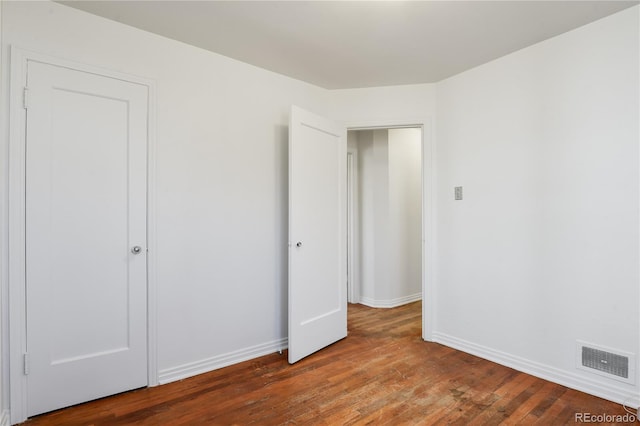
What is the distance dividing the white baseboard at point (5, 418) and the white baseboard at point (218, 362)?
2.45ft

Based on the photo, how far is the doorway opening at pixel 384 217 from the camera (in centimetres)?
428

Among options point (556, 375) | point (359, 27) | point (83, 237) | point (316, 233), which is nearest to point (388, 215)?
point (316, 233)

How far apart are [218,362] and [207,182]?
52.4 inches

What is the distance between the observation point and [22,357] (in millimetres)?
1887

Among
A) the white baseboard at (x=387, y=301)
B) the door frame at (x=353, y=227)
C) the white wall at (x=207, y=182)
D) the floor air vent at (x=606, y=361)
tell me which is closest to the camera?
the floor air vent at (x=606, y=361)

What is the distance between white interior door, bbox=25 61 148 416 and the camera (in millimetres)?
1926

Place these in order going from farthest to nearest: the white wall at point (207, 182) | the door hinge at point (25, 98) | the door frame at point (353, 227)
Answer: the door frame at point (353, 227)
the white wall at point (207, 182)
the door hinge at point (25, 98)

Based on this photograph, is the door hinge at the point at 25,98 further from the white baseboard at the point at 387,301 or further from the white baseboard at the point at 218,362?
the white baseboard at the point at 387,301

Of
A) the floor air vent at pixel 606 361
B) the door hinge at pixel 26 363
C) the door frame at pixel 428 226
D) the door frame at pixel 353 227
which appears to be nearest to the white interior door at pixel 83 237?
the door hinge at pixel 26 363

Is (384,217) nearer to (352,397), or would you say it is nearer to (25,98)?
(352,397)

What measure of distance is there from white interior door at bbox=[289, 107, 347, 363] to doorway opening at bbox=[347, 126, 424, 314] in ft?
3.93

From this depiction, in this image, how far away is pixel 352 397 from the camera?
215 centimetres

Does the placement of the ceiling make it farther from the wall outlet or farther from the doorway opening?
the doorway opening

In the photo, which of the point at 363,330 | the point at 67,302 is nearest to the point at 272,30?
the point at 67,302
